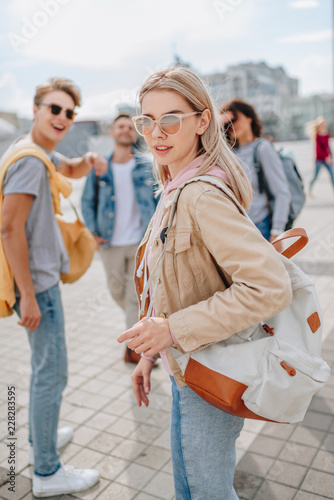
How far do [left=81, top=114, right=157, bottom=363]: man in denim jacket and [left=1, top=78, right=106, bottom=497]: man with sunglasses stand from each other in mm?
1623

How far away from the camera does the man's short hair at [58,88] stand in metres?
2.64

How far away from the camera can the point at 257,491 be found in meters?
2.48

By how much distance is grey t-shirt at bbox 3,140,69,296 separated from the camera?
2.36m

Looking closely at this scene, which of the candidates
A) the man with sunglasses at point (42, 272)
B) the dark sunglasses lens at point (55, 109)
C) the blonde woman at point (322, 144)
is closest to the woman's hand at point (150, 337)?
the man with sunglasses at point (42, 272)

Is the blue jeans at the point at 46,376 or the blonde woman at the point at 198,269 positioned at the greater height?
the blonde woman at the point at 198,269

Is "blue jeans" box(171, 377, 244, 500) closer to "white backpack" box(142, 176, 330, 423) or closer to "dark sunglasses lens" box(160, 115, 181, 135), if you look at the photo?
"white backpack" box(142, 176, 330, 423)

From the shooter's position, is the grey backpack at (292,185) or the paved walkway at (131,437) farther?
the grey backpack at (292,185)

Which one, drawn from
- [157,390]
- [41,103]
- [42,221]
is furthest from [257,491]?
[41,103]

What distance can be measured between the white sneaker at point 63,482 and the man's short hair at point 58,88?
2026 mm

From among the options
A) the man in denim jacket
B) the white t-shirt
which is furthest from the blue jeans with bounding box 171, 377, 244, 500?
the white t-shirt

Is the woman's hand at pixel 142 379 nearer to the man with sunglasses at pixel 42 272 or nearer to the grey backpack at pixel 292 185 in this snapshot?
the man with sunglasses at pixel 42 272

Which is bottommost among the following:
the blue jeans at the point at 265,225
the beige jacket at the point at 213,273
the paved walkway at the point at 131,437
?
the paved walkway at the point at 131,437

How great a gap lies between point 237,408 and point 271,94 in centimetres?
6393

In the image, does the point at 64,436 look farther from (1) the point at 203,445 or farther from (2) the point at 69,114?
(2) the point at 69,114
